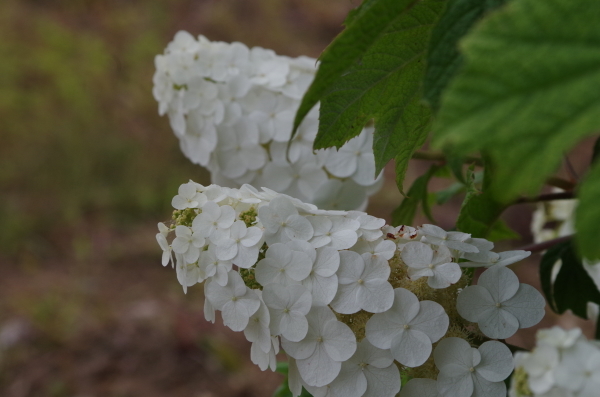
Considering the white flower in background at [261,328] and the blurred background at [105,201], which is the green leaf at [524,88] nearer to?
the white flower in background at [261,328]

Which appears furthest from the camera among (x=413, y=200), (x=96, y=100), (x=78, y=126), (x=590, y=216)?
(x=96, y=100)


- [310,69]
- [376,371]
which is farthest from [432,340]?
[310,69]

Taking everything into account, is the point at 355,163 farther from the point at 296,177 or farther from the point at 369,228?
the point at 369,228

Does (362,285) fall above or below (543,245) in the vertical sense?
above

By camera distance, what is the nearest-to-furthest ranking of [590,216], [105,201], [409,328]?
[590,216] → [409,328] → [105,201]

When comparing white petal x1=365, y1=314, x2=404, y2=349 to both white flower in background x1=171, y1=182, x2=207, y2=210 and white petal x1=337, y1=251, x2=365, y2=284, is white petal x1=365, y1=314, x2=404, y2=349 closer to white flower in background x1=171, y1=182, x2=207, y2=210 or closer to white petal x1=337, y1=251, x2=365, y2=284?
white petal x1=337, y1=251, x2=365, y2=284

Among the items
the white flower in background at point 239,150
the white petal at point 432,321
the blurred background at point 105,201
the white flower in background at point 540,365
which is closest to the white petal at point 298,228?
the white petal at point 432,321

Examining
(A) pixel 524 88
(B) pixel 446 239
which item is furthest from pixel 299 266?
(A) pixel 524 88

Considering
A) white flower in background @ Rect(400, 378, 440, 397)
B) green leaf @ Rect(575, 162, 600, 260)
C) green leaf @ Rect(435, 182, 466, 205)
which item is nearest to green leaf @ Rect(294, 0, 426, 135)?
Answer: green leaf @ Rect(575, 162, 600, 260)
